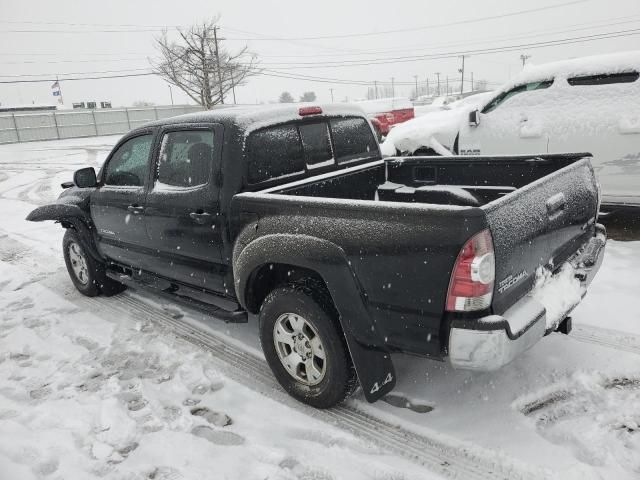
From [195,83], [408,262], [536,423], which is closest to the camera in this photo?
[408,262]

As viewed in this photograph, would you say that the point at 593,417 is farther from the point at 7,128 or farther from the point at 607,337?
the point at 7,128

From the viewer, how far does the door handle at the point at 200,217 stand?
136 inches

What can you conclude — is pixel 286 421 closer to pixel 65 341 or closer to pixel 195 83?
pixel 65 341

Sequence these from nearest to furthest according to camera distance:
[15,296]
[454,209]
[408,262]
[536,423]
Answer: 1. [454,209]
2. [408,262]
3. [536,423]
4. [15,296]

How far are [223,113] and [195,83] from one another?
113ft

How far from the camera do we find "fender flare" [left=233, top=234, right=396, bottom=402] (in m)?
2.65

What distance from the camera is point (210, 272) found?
3680 millimetres

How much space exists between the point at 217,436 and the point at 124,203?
235 centimetres

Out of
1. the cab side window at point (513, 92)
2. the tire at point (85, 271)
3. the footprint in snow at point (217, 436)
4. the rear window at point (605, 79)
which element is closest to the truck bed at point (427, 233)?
the footprint in snow at point (217, 436)

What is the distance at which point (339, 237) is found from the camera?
8.70ft

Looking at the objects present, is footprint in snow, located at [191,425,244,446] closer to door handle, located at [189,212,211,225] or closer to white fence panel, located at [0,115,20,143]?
door handle, located at [189,212,211,225]

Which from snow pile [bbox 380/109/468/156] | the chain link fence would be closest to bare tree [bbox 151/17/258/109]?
the chain link fence

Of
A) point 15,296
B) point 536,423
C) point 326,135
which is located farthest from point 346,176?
point 15,296

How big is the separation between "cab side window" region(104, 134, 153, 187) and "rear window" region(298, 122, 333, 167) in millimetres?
1301
